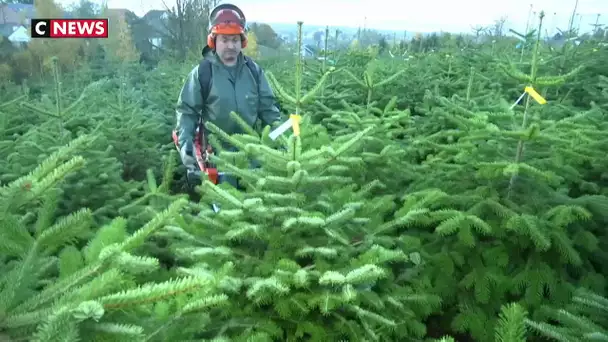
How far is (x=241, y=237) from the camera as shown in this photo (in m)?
2.57

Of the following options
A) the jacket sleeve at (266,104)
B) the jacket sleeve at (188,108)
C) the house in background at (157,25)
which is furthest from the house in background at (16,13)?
the jacket sleeve at (266,104)

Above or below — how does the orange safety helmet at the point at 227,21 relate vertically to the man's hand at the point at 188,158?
above

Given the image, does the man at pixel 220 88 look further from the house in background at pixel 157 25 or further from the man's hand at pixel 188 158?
the house in background at pixel 157 25

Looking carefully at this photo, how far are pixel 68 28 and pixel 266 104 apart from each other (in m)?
5.21

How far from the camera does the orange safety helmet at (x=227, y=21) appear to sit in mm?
3998

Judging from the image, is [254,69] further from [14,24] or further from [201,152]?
[14,24]

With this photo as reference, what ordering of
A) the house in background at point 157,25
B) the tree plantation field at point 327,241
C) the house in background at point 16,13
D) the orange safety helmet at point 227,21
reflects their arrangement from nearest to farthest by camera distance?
the tree plantation field at point 327,241
the orange safety helmet at point 227,21
the house in background at point 16,13
the house in background at point 157,25

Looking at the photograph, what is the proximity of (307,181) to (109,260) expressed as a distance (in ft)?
4.62

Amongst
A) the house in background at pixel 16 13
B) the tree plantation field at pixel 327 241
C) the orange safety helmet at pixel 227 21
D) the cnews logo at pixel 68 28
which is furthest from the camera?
the house in background at pixel 16 13

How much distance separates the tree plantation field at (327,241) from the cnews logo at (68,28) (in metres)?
3.52

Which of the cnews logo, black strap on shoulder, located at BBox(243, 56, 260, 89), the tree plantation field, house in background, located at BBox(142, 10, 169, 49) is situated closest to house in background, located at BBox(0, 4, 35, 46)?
the cnews logo

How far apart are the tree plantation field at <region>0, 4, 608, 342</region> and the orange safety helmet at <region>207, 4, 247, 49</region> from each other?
1055 millimetres

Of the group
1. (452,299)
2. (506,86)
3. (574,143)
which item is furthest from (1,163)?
(506,86)

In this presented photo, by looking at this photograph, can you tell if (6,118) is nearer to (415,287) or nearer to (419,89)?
(415,287)
